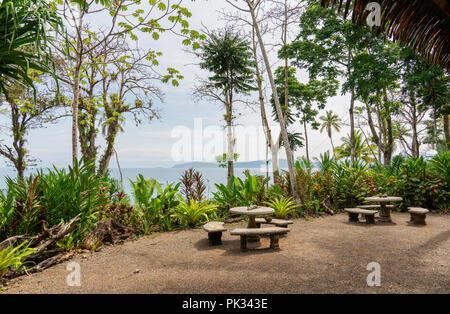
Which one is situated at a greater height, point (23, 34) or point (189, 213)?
point (23, 34)

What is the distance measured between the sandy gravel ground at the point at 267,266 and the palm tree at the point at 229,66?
1097 cm

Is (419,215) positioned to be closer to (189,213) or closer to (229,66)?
(189,213)

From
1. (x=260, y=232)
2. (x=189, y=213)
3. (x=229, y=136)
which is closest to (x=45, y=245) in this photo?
(x=189, y=213)

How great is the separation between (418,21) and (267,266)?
317cm

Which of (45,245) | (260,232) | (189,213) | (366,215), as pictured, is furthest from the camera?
(366,215)

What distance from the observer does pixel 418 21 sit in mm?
1890

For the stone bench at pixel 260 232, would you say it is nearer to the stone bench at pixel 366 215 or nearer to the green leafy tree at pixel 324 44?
the stone bench at pixel 366 215

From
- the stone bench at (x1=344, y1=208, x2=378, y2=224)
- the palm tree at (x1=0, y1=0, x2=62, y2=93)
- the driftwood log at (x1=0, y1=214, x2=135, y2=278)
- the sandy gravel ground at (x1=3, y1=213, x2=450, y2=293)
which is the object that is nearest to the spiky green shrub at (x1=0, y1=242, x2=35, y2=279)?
the driftwood log at (x1=0, y1=214, x2=135, y2=278)

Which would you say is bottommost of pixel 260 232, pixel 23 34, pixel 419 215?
pixel 419 215

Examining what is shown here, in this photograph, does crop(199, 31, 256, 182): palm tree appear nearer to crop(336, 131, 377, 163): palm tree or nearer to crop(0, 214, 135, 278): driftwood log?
crop(0, 214, 135, 278): driftwood log

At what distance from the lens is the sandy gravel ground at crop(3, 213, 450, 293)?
2.85 m

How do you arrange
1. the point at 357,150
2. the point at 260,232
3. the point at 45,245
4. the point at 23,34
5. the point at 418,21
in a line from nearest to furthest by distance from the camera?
the point at 418,21 < the point at 23,34 < the point at 45,245 < the point at 260,232 < the point at 357,150
